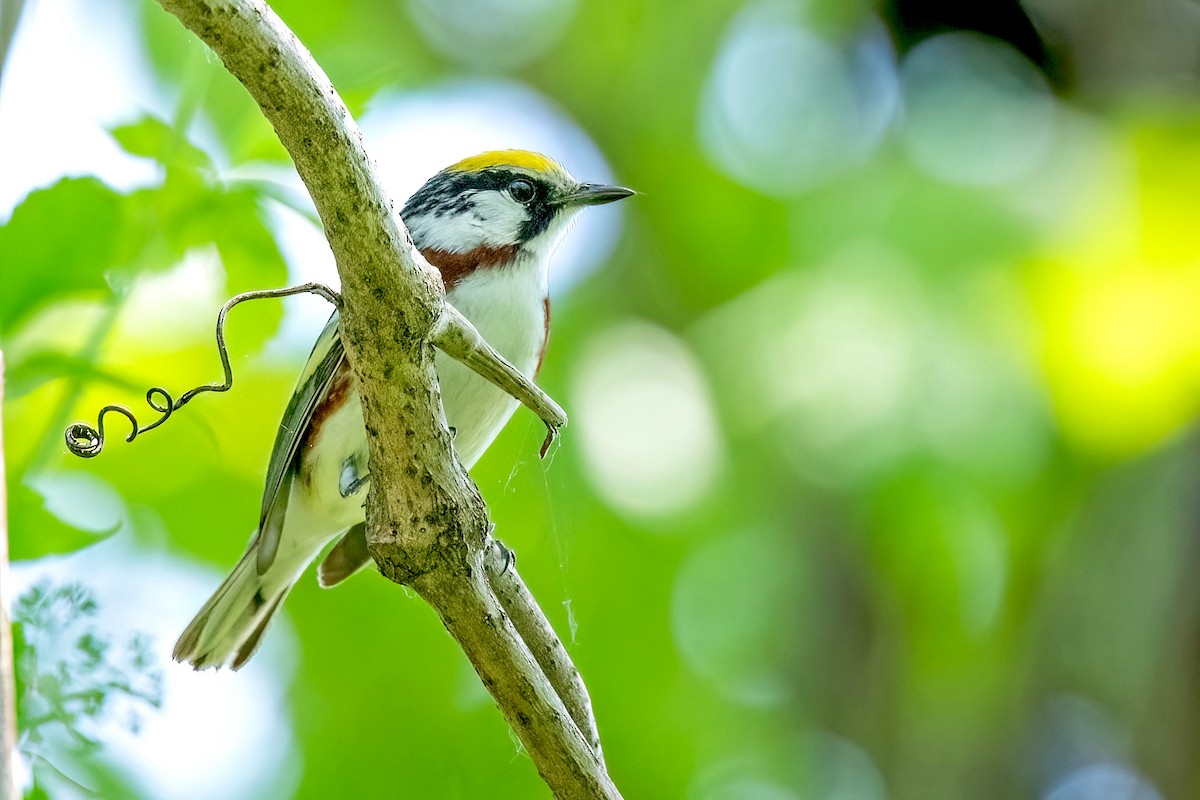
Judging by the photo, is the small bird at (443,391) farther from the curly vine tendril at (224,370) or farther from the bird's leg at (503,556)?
the curly vine tendril at (224,370)

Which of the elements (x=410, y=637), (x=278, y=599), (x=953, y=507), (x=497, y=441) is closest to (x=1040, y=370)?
(x=953, y=507)

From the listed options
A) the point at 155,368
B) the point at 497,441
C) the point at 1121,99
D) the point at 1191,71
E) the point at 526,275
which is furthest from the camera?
the point at 1191,71

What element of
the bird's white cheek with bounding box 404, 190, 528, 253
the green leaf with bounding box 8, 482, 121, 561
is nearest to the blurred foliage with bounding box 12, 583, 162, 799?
the green leaf with bounding box 8, 482, 121, 561

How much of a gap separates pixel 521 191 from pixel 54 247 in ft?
4.02

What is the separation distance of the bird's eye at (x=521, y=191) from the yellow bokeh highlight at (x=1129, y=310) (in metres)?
1.47

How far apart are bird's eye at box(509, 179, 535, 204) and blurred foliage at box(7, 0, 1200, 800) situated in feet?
1.28

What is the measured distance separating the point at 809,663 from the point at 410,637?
6.93ft

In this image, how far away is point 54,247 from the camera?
2090mm

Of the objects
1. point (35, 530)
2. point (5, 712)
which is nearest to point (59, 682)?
point (35, 530)

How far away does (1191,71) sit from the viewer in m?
4.59

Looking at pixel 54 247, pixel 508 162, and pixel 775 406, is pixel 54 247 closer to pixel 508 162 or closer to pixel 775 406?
pixel 508 162

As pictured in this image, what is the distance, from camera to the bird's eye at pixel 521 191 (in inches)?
119

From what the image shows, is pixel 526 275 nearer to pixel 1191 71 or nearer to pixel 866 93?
pixel 866 93

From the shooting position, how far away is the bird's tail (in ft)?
9.02
